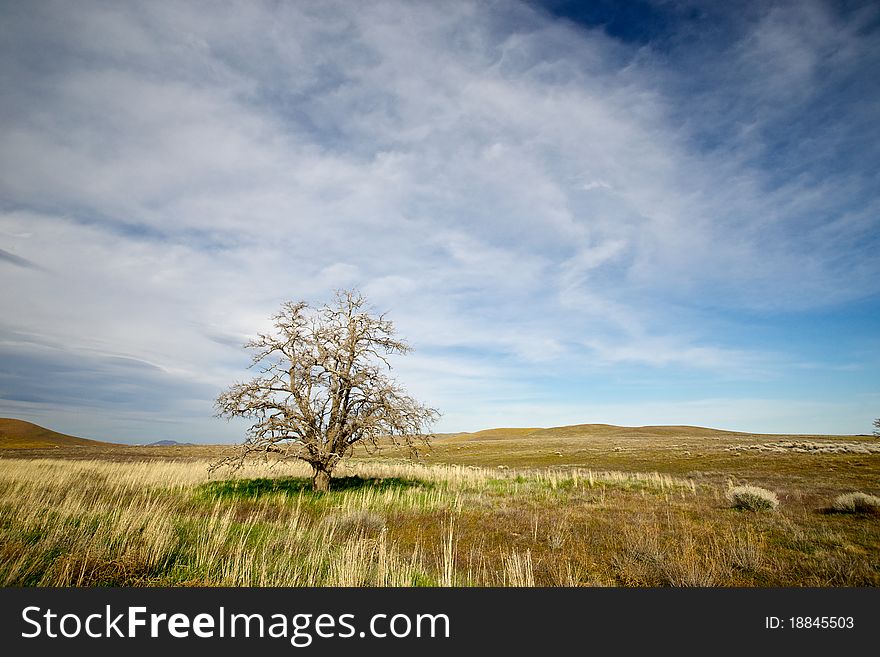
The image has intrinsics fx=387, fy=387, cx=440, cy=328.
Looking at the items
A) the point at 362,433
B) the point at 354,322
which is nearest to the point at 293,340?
the point at 354,322

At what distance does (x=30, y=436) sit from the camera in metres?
84.6

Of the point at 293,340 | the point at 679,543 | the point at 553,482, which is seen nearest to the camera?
the point at 679,543

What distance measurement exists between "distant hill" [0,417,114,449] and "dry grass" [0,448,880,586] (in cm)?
8720

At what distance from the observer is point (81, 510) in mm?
9695

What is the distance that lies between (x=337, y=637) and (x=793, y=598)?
5.58 metres

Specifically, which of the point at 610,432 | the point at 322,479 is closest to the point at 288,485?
the point at 322,479

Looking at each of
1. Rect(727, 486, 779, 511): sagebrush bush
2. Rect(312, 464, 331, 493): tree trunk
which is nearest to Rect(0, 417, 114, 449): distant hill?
Rect(312, 464, 331, 493): tree trunk

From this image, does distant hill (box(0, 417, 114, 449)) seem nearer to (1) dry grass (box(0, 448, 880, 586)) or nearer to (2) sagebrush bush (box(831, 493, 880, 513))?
(1) dry grass (box(0, 448, 880, 586))

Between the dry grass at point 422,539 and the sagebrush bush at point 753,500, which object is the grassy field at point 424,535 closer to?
the dry grass at point 422,539

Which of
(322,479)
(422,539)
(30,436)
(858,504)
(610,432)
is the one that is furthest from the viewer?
(610,432)

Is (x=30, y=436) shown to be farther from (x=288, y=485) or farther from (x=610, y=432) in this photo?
(x=610, y=432)

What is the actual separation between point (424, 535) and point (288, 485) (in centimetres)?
1109

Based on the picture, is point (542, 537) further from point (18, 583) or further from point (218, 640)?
point (18, 583)

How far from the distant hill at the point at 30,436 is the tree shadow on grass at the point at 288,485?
86568 mm
